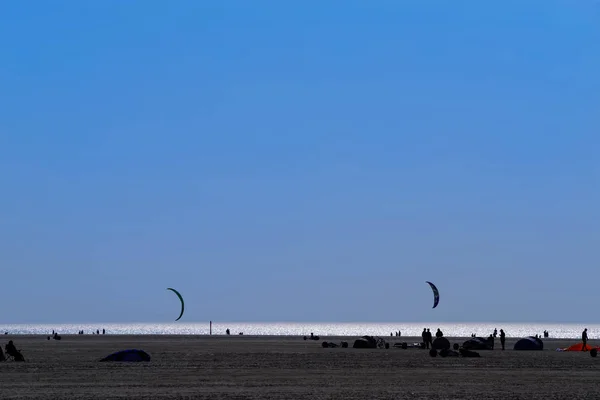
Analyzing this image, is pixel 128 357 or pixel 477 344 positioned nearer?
pixel 128 357

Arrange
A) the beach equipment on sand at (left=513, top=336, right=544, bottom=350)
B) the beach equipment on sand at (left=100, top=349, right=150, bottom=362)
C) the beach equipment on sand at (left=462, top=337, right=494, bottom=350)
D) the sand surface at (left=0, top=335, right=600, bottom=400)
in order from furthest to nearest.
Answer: the beach equipment on sand at (left=513, top=336, right=544, bottom=350), the beach equipment on sand at (left=462, top=337, right=494, bottom=350), the beach equipment on sand at (left=100, top=349, right=150, bottom=362), the sand surface at (left=0, top=335, right=600, bottom=400)

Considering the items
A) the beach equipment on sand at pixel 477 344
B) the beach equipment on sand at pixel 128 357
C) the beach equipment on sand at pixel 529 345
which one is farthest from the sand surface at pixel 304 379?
the beach equipment on sand at pixel 529 345

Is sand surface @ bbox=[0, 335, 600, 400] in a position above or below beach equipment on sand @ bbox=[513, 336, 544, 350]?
below

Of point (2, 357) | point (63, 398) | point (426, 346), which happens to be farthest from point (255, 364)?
point (426, 346)

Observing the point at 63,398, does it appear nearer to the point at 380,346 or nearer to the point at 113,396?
the point at 113,396

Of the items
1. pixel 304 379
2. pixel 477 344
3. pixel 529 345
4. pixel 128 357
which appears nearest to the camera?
pixel 304 379

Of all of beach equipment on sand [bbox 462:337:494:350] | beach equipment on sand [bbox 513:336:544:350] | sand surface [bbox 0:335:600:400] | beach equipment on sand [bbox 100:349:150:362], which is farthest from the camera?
beach equipment on sand [bbox 513:336:544:350]

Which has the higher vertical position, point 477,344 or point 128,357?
point 477,344

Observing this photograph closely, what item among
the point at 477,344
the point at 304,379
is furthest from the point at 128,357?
the point at 477,344

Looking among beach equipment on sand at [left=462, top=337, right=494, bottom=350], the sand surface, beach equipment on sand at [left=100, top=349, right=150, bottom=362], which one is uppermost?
beach equipment on sand at [left=462, top=337, right=494, bottom=350]

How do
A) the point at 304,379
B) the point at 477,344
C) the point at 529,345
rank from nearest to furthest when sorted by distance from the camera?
the point at 304,379
the point at 477,344
the point at 529,345

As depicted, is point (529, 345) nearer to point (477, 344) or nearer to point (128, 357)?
point (477, 344)

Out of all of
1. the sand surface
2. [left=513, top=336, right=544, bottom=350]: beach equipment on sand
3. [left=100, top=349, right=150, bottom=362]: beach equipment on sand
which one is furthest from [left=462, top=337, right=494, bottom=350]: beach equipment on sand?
[left=100, top=349, right=150, bottom=362]: beach equipment on sand

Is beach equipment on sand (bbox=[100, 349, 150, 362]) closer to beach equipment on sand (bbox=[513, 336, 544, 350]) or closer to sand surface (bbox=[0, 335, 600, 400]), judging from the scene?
sand surface (bbox=[0, 335, 600, 400])
